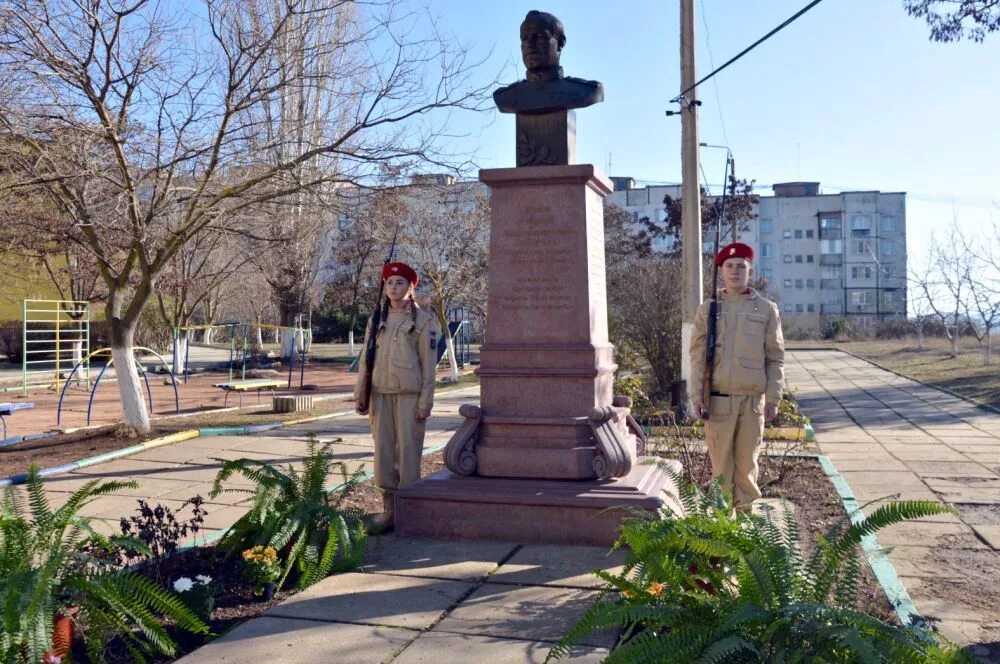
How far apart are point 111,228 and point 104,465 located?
279cm

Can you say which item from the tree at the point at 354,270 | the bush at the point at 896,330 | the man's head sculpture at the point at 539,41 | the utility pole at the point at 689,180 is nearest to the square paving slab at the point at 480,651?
the man's head sculpture at the point at 539,41

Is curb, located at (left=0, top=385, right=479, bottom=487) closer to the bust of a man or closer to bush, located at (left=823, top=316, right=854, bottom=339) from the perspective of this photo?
the bust of a man

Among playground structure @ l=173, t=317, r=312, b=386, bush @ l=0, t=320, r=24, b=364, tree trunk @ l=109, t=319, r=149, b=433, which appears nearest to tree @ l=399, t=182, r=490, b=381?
playground structure @ l=173, t=317, r=312, b=386

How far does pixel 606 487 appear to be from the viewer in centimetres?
558

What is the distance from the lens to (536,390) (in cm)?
602

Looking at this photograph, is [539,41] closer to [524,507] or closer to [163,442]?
[524,507]

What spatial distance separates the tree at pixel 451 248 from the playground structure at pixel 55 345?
8473 millimetres

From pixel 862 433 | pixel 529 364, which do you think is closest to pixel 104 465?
pixel 529 364

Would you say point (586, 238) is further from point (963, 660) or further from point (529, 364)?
point (963, 660)

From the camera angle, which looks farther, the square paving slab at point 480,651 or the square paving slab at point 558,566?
the square paving slab at point 558,566

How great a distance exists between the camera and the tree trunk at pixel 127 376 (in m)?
10.6

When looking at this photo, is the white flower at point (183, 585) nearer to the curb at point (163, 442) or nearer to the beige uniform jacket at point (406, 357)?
the beige uniform jacket at point (406, 357)

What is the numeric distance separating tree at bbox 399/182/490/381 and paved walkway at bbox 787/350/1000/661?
9.82 meters

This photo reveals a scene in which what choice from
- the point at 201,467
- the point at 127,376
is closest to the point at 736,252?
the point at 201,467
